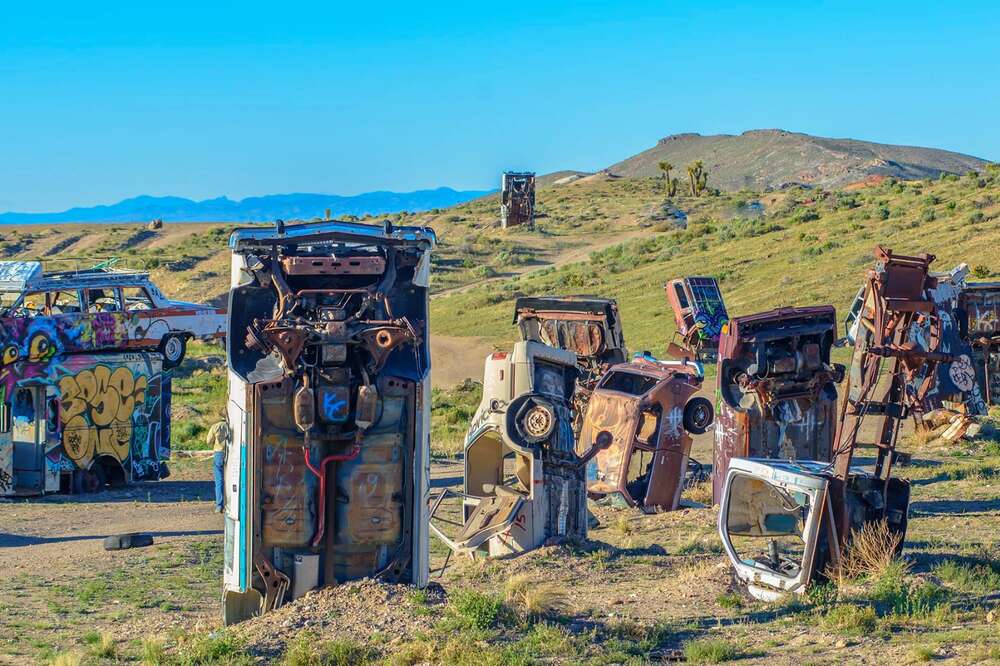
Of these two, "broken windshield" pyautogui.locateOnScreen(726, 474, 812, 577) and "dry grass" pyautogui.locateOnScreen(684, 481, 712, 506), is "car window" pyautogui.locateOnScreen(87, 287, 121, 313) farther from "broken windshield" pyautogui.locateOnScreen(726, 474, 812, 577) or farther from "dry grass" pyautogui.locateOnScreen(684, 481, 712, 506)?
"broken windshield" pyautogui.locateOnScreen(726, 474, 812, 577)

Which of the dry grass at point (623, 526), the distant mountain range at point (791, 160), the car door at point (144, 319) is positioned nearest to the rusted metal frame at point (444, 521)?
the dry grass at point (623, 526)

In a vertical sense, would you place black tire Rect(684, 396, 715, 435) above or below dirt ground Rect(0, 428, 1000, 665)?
above

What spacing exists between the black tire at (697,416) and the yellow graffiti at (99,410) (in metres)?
9.39

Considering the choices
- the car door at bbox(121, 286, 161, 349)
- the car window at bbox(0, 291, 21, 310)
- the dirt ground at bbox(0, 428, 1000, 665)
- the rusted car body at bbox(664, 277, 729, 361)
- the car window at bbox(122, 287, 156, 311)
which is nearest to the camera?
the dirt ground at bbox(0, 428, 1000, 665)

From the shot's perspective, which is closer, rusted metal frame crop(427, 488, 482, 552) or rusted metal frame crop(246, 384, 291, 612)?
rusted metal frame crop(246, 384, 291, 612)

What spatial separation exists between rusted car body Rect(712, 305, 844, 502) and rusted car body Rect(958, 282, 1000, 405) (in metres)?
10.2

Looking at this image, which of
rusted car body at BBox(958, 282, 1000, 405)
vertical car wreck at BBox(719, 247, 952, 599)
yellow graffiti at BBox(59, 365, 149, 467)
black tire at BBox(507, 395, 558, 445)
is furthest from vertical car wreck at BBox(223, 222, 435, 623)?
rusted car body at BBox(958, 282, 1000, 405)

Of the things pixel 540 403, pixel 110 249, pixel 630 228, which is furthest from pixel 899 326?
pixel 110 249

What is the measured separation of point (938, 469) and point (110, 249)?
76186 mm

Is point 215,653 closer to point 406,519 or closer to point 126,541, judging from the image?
point 406,519

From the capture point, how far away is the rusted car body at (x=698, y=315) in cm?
2869

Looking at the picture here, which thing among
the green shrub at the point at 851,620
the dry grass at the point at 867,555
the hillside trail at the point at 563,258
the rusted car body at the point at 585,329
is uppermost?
the hillside trail at the point at 563,258

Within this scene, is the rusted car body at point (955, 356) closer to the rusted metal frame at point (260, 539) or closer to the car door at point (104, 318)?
the car door at point (104, 318)

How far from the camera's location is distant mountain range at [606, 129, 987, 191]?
456 ft
